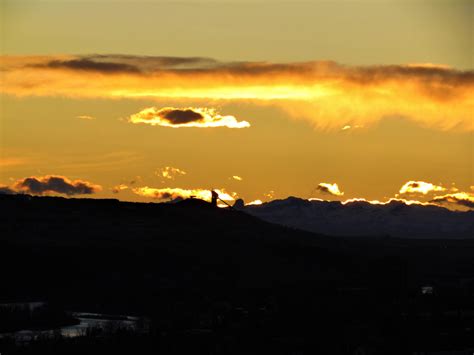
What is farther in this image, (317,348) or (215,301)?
(215,301)

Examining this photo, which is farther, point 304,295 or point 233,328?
point 304,295

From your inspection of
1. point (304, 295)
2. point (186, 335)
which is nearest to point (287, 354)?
point (186, 335)

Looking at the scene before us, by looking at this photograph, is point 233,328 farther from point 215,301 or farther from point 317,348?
point 215,301

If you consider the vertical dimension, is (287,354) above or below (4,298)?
below

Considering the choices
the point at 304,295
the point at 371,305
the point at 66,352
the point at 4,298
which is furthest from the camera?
the point at 4,298

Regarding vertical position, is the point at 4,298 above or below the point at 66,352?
above

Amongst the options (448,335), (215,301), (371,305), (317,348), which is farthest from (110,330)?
(215,301)

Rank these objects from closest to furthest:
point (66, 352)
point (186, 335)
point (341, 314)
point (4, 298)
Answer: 1. point (66, 352)
2. point (186, 335)
3. point (341, 314)
4. point (4, 298)

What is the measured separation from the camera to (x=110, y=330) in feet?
416

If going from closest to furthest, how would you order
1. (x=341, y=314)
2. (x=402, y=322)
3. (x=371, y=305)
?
(x=402, y=322) < (x=341, y=314) < (x=371, y=305)

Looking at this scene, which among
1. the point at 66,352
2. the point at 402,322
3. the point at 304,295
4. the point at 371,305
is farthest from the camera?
the point at 304,295

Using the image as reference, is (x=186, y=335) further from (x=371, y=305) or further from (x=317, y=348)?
(x=371, y=305)

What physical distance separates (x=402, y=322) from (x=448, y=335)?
35.3ft

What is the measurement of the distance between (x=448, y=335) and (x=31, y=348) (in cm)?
4048
